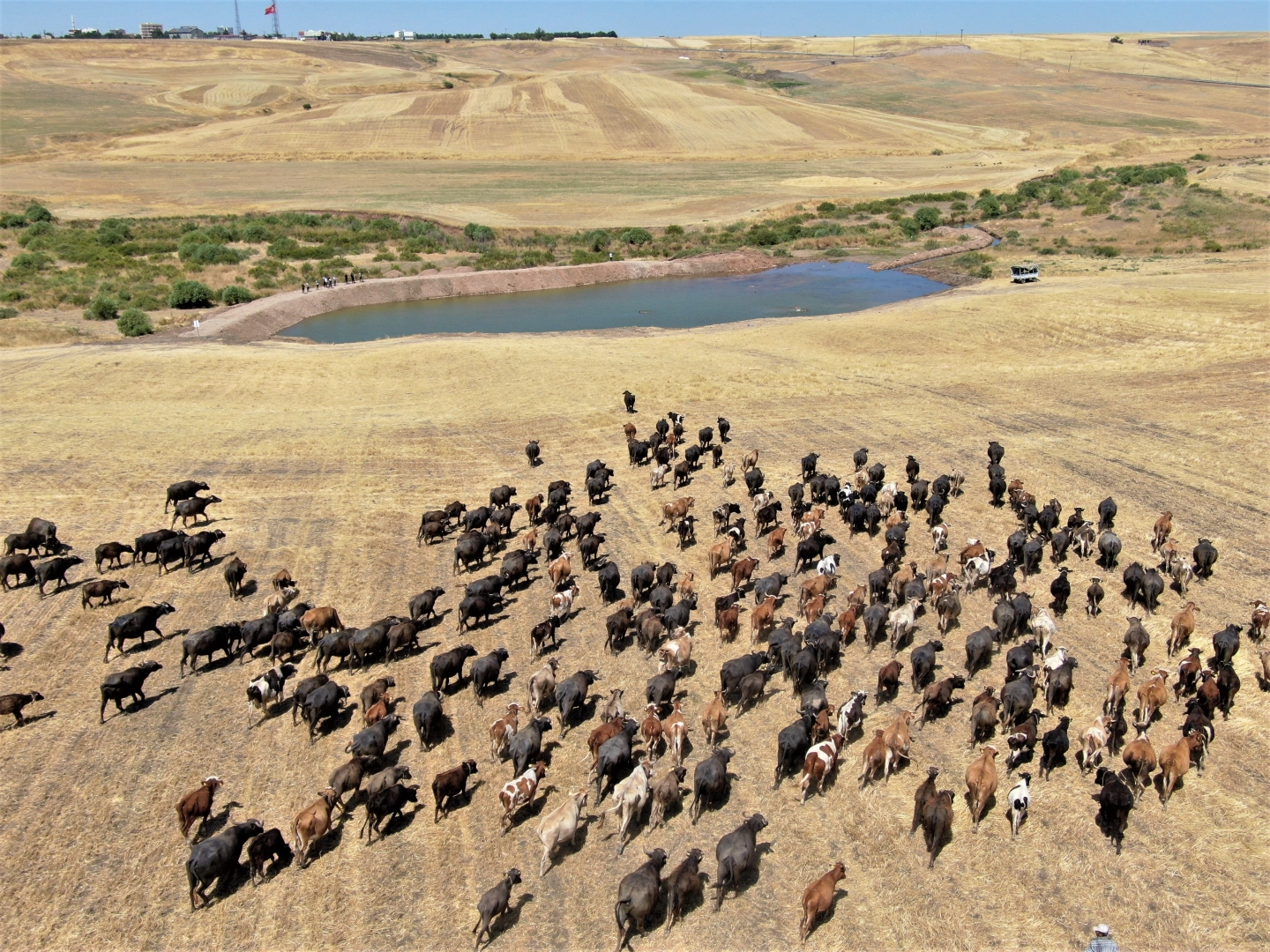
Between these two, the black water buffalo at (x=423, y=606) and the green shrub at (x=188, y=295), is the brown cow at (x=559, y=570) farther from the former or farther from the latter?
the green shrub at (x=188, y=295)

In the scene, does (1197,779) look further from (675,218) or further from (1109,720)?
(675,218)

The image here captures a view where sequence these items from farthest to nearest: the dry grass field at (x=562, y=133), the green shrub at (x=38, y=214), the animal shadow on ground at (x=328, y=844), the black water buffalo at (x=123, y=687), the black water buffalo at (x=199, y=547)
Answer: the dry grass field at (x=562, y=133) < the green shrub at (x=38, y=214) < the black water buffalo at (x=199, y=547) < the black water buffalo at (x=123, y=687) < the animal shadow on ground at (x=328, y=844)

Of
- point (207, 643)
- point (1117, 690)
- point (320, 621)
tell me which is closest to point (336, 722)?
point (320, 621)

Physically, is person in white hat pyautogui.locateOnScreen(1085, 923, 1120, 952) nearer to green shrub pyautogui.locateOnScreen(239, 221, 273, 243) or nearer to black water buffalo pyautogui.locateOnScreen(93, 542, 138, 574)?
black water buffalo pyautogui.locateOnScreen(93, 542, 138, 574)

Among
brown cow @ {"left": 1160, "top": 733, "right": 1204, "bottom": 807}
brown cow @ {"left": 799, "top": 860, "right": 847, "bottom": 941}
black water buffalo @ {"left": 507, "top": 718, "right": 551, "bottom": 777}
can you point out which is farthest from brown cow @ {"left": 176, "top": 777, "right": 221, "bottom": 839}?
brown cow @ {"left": 1160, "top": 733, "right": 1204, "bottom": 807}

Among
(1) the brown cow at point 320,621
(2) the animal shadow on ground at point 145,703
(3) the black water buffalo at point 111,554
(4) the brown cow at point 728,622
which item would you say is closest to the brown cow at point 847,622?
(4) the brown cow at point 728,622

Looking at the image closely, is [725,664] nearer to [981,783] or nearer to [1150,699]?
[981,783]

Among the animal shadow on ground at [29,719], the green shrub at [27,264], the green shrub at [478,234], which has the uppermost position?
the green shrub at [478,234]
